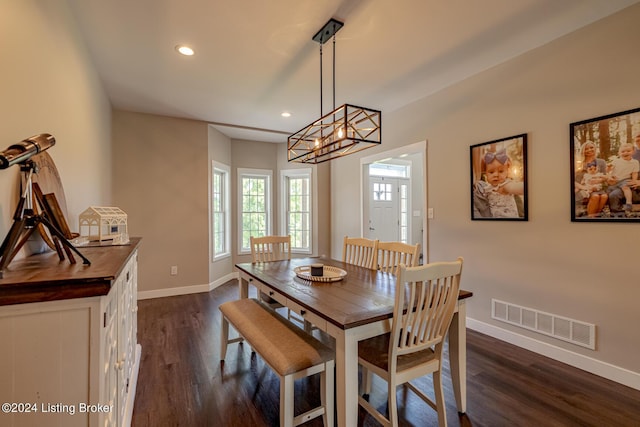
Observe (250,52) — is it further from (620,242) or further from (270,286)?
(620,242)

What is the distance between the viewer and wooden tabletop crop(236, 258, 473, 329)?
149cm

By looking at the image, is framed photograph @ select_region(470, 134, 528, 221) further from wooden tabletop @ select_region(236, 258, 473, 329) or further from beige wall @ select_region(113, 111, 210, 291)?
beige wall @ select_region(113, 111, 210, 291)

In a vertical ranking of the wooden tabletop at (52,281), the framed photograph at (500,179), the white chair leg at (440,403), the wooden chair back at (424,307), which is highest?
the framed photograph at (500,179)

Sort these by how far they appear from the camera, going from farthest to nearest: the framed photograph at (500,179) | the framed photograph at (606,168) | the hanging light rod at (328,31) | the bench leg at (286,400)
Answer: the framed photograph at (500,179), the hanging light rod at (328,31), the framed photograph at (606,168), the bench leg at (286,400)

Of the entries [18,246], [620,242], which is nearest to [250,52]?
[18,246]

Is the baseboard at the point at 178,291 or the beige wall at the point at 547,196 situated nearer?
the beige wall at the point at 547,196

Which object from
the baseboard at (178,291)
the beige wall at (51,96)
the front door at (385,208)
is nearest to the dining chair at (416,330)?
the beige wall at (51,96)

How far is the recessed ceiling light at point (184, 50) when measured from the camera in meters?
2.54

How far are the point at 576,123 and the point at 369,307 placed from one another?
2270mm

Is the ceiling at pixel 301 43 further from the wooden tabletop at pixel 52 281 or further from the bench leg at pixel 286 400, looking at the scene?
the bench leg at pixel 286 400

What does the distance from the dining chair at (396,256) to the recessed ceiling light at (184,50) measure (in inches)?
96.0

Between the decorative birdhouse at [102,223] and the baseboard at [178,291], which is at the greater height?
the decorative birdhouse at [102,223]

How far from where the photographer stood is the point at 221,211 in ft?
17.3

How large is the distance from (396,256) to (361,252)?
0.45 m
